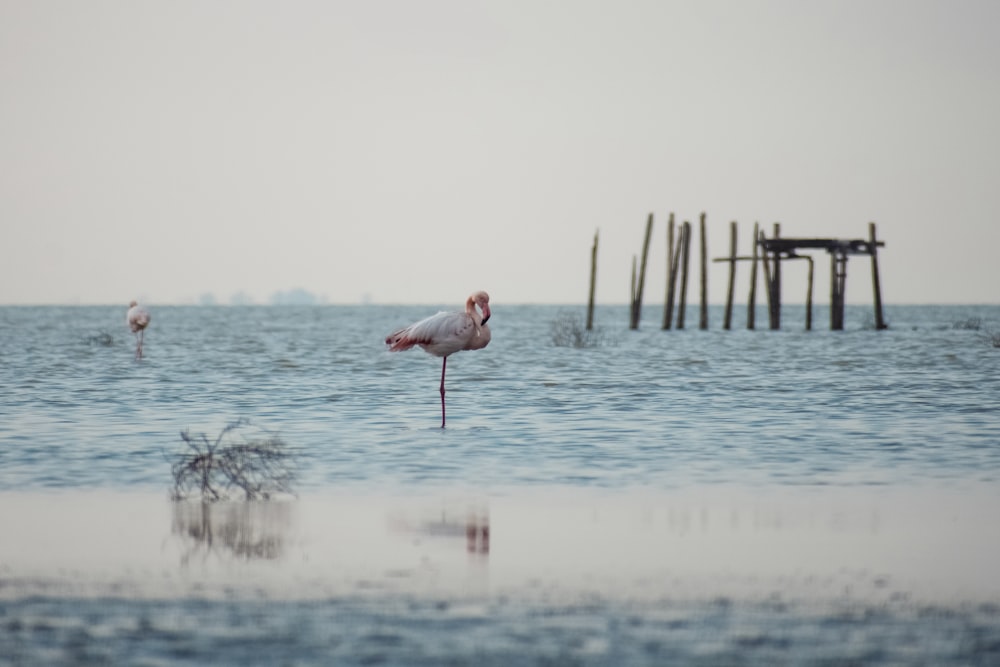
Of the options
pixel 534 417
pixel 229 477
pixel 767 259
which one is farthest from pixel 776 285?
pixel 229 477

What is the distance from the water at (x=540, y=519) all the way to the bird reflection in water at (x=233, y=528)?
0.28ft

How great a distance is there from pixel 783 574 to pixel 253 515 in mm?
3642

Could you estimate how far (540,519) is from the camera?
8.49 metres

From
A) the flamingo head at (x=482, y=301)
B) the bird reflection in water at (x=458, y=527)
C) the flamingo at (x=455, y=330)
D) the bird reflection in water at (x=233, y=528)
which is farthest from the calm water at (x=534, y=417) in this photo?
the bird reflection in water at (x=458, y=527)

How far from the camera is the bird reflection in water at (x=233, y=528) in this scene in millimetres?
7320

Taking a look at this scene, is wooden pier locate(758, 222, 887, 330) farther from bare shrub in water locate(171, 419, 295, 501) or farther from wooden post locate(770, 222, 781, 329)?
bare shrub in water locate(171, 419, 295, 501)

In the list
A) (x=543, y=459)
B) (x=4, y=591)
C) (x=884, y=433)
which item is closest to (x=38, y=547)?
(x=4, y=591)

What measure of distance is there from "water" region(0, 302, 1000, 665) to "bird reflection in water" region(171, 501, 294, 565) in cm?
9

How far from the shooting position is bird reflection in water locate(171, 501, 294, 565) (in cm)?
732

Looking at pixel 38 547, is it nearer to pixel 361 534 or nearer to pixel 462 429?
pixel 361 534

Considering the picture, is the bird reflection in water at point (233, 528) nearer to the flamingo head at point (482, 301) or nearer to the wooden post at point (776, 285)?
the flamingo head at point (482, 301)

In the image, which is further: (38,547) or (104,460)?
(104,460)

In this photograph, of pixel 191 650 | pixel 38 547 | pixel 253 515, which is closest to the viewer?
pixel 191 650

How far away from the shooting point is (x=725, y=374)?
987 inches
